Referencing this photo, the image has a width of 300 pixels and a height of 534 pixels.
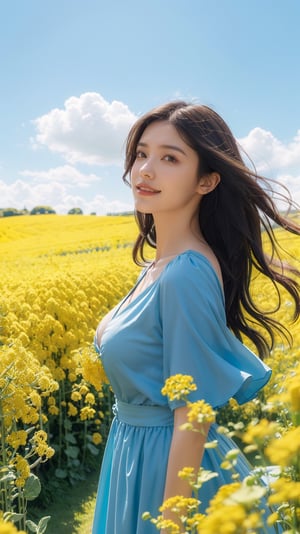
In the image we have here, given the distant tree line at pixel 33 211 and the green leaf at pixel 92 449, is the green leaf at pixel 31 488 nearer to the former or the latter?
the green leaf at pixel 92 449

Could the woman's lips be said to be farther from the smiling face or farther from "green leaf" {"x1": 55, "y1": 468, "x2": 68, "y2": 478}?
"green leaf" {"x1": 55, "y1": 468, "x2": 68, "y2": 478}

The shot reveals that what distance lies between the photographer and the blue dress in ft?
4.97

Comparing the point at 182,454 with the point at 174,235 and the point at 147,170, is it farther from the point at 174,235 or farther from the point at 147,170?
the point at 147,170

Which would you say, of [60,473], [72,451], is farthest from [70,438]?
[60,473]

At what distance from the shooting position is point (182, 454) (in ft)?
4.83

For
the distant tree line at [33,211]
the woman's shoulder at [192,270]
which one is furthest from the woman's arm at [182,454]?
the distant tree line at [33,211]

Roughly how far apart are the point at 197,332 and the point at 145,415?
317 millimetres

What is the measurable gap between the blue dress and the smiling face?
20cm

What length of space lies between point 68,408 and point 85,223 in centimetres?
2621

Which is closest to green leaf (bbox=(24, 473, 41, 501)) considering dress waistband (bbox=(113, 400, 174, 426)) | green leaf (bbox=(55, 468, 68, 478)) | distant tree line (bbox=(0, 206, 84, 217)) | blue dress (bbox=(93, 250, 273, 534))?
blue dress (bbox=(93, 250, 273, 534))

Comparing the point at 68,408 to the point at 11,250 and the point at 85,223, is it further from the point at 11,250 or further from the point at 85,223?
the point at 85,223

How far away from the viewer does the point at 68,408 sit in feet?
16.3

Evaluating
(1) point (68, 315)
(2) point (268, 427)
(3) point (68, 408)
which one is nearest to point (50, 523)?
(3) point (68, 408)

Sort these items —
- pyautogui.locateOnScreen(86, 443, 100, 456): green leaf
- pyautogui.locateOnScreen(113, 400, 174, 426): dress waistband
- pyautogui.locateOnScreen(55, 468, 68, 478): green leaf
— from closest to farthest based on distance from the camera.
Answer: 1. pyautogui.locateOnScreen(113, 400, 174, 426): dress waistband
2. pyautogui.locateOnScreen(55, 468, 68, 478): green leaf
3. pyautogui.locateOnScreen(86, 443, 100, 456): green leaf
